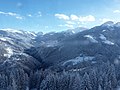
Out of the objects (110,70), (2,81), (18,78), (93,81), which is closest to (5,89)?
(2,81)

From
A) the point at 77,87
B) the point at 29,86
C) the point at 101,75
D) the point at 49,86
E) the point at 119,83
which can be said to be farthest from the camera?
the point at 29,86

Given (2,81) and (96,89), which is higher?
(2,81)

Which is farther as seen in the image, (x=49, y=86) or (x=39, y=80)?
(x=39, y=80)

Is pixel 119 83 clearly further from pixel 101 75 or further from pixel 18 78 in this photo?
pixel 18 78

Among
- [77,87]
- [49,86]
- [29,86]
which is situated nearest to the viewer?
[77,87]

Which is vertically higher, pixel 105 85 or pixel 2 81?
pixel 2 81

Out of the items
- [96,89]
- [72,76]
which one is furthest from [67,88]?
[96,89]

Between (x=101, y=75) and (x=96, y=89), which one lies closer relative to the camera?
(x=96, y=89)

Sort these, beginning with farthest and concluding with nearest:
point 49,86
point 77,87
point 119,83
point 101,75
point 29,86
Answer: point 29,86 → point 119,83 → point 101,75 → point 49,86 → point 77,87

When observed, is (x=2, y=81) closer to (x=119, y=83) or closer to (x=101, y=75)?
(x=101, y=75)
